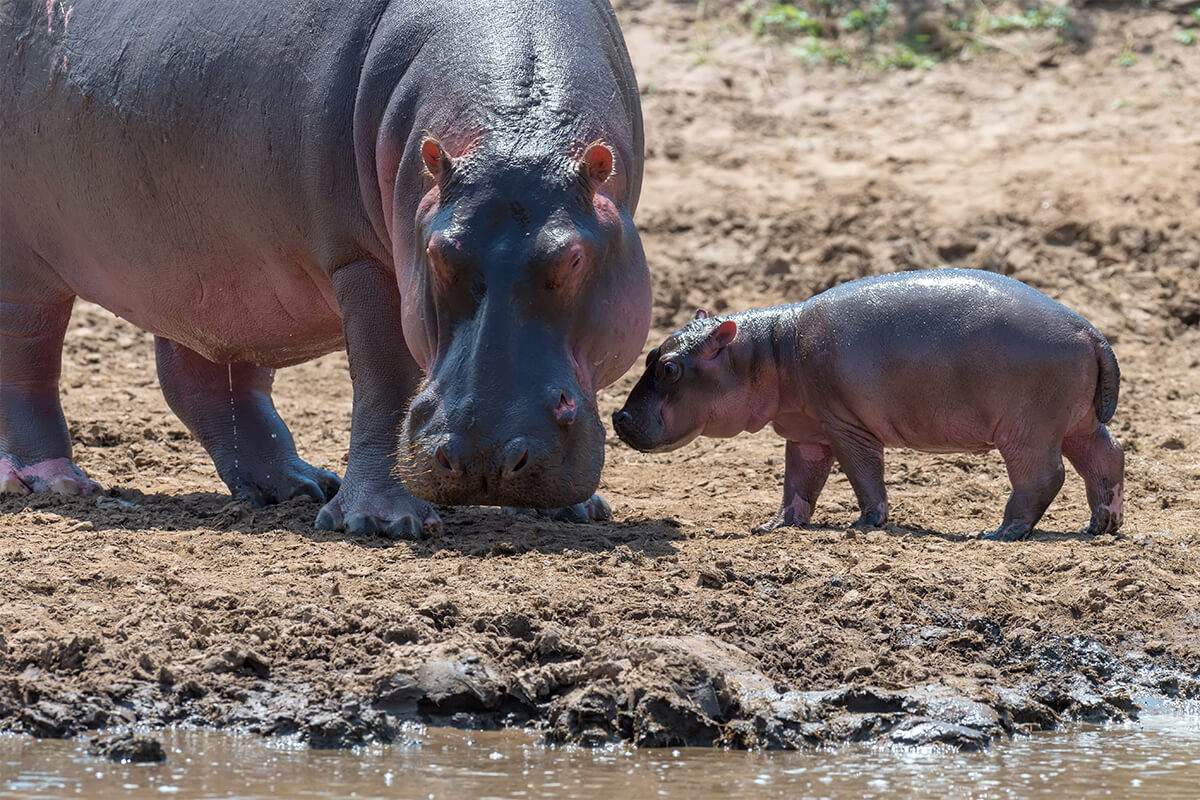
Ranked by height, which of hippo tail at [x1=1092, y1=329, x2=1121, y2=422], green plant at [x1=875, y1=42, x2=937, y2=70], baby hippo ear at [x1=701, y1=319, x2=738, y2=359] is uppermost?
green plant at [x1=875, y1=42, x2=937, y2=70]

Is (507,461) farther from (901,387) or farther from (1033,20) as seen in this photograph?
(1033,20)

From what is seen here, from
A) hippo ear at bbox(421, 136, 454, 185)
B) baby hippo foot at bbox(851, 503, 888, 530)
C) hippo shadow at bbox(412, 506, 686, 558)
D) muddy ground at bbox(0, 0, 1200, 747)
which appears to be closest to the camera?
muddy ground at bbox(0, 0, 1200, 747)

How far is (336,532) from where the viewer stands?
5586 mm

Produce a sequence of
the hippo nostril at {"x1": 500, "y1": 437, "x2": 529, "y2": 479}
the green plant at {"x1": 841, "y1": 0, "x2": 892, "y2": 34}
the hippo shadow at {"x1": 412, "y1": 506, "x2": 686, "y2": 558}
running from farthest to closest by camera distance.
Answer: the green plant at {"x1": 841, "y1": 0, "x2": 892, "y2": 34} → the hippo shadow at {"x1": 412, "y1": 506, "x2": 686, "y2": 558} → the hippo nostril at {"x1": 500, "y1": 437, "x2": 529, "y2": 479}

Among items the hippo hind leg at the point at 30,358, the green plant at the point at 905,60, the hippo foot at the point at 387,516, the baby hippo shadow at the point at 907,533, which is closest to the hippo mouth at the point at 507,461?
the hippo foot at the point at 387,516

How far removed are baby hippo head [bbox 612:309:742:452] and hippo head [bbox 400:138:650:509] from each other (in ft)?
4.48

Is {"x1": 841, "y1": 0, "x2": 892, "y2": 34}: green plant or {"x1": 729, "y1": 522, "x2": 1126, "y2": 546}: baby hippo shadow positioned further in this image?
{"x1": 841, "y1": 0, "x2": 892, "y2": 34}: green plant

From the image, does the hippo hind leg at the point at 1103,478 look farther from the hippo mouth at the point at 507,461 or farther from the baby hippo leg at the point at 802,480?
the hippo mouth at the point at 507,461

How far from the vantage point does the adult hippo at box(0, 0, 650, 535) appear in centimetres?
480

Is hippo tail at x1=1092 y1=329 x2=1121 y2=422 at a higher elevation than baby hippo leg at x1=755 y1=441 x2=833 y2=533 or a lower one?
higher

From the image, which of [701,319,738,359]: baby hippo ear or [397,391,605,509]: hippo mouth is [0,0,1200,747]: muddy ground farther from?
[701,319,738,359]: baby hippo ear

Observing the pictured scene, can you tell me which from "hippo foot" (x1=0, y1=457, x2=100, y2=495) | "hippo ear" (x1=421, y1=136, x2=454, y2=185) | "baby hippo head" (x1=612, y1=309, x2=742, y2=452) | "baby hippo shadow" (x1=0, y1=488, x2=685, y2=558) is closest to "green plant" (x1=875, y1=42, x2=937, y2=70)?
"baby hippo head" (x1=612, y1=309, x2=742, y2=452)

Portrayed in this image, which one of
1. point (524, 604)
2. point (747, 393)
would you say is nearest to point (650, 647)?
point (524, 604)

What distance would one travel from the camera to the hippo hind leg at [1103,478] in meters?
6.01
